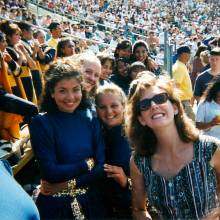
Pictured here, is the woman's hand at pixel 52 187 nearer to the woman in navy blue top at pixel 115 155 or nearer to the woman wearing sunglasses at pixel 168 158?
the woman in navy blue top at pixel 115 155

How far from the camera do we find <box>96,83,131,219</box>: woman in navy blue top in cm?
240

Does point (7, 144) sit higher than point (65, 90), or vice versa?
point (65, 90)

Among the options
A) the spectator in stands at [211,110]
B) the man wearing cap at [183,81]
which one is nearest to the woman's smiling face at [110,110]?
the spectator in stands at [211,110]

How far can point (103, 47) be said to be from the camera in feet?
39.3

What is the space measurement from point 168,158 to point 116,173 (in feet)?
1.39

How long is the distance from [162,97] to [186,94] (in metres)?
4.09

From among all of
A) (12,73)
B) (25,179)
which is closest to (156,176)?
(25,179)

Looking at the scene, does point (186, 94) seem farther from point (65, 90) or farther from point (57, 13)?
point (57, 13)

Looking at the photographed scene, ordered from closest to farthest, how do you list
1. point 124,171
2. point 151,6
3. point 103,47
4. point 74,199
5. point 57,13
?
point 74,199, point 124,171, point 103,47, point 57,13, point 151,6

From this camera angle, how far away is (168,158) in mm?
2031

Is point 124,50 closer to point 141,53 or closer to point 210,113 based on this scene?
point 141,53

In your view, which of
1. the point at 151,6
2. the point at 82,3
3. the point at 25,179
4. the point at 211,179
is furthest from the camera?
the point at 151,6

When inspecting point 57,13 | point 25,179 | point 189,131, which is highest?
point 57,13

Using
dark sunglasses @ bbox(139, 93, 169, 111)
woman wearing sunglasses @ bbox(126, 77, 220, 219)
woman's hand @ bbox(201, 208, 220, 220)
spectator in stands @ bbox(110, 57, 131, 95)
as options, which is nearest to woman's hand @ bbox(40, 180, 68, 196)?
woman wearing sunglasses @ bbox(126, 77, 220, 219)
